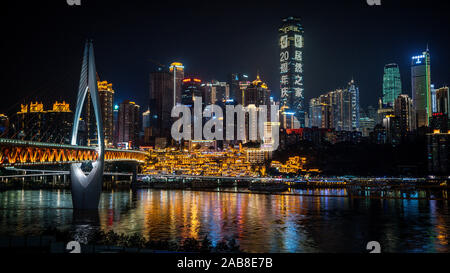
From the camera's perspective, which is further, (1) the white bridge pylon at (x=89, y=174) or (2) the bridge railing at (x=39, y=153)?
(1) the white bridge pylon at (x=89, y=174)

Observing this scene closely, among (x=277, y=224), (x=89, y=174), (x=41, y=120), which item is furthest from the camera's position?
(x=41, y=120)

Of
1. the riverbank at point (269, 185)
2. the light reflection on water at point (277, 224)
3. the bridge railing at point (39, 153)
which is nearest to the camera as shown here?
the light reflection on water at point (277, 224)

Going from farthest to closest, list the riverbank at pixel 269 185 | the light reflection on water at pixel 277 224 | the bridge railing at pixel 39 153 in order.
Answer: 1. the riverbank at pixel 269 185
2. the bridge railing at pixel 39 153
3. the light reflection on water at pixel 277 224

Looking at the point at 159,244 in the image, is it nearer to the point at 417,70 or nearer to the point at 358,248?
the point at 358,248

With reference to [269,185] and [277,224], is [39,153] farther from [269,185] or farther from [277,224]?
[269,185]

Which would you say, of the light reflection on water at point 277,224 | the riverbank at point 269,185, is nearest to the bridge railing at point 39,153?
the light reflection on water at point 277,224

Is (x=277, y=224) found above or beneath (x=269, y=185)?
beneath

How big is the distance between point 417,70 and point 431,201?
444 feet

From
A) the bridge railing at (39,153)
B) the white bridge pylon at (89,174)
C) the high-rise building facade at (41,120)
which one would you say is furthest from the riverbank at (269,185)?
the bridge railing at (39,153)

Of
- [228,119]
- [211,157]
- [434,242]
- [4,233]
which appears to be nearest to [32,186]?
[211,157]

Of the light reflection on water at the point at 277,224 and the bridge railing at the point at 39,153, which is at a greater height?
the bridge railing at the point at 39,153

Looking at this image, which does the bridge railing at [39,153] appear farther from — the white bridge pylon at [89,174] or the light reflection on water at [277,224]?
the light reflection on water at [277,224]

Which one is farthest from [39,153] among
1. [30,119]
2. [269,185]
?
[269,185]

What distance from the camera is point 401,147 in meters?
125
